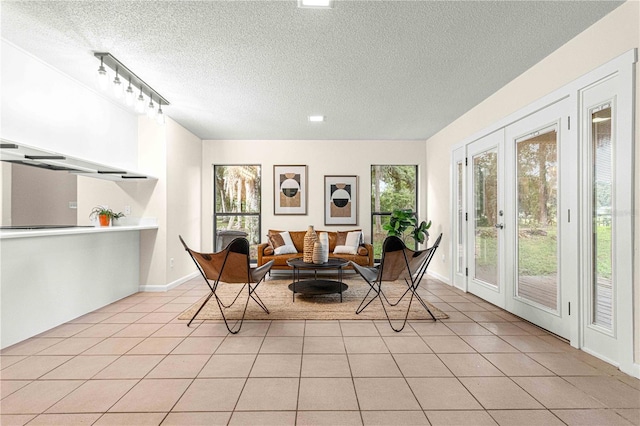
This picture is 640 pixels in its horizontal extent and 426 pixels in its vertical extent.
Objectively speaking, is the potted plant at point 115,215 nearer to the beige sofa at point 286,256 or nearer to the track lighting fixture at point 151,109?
the track lighting fixture at point 151,109

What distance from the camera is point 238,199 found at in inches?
238

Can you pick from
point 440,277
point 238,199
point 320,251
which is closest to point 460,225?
point 440,277

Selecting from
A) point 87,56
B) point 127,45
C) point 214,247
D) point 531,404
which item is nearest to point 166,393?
point 531,404

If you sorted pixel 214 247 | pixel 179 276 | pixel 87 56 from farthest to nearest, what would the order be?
1. pixel 214 247
2. pixel 179 276
3. pixel 87 56

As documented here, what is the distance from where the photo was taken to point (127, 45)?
2.60 m

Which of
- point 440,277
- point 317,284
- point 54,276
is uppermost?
point 54,276

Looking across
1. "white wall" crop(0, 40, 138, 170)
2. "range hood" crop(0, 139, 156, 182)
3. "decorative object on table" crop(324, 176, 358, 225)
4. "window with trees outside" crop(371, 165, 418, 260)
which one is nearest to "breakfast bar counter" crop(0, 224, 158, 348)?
"range hood" crop(0, 139, 156, 182)

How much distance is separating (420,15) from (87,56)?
2935mm

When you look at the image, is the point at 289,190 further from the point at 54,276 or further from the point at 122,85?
the point at 54,276

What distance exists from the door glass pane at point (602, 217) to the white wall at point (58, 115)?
4739mm

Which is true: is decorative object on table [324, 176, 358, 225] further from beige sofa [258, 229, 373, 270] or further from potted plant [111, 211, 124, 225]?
potted plant [111, 211, 124, 225]

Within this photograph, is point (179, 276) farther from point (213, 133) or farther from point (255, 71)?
point (255, 71)

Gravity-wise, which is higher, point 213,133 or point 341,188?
point 213,133

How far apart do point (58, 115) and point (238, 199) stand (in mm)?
3187
